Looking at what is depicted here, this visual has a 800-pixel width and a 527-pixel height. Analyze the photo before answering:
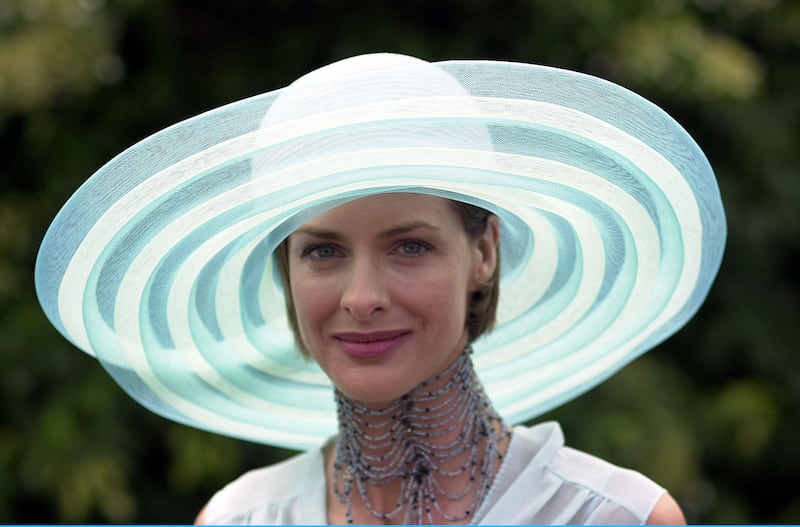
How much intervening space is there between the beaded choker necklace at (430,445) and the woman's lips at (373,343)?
15 centimetres

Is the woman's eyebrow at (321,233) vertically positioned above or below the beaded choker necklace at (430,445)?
above

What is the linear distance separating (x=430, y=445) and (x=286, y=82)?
196 centimetres

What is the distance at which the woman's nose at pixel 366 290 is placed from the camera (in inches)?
55.9

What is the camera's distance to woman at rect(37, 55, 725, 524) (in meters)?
1.31

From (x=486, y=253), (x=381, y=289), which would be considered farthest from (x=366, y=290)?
(x=486, y=253)

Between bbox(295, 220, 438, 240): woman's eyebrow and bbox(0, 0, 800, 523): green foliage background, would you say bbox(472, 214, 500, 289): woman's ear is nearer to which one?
bbox(295, 220, 438, 240): woman's eyebrow

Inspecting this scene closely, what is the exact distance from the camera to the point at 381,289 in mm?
1428

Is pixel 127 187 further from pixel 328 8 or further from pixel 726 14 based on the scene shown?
pixel 726 14

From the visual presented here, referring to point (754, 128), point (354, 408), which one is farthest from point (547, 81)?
point (754, 128)

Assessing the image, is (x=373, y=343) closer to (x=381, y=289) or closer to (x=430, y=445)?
(x=381, y=289)

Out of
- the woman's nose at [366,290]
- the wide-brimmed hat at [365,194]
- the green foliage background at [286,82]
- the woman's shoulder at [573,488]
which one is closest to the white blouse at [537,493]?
the woman's shoulder at [573,488]

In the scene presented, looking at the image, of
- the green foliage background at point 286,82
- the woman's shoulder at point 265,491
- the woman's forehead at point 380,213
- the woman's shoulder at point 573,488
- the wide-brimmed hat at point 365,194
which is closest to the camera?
the wide-brimmed hat at point 365,194

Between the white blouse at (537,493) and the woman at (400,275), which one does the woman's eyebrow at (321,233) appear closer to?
the woman at (400,275)

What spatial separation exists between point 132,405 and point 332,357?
78.7 inches
